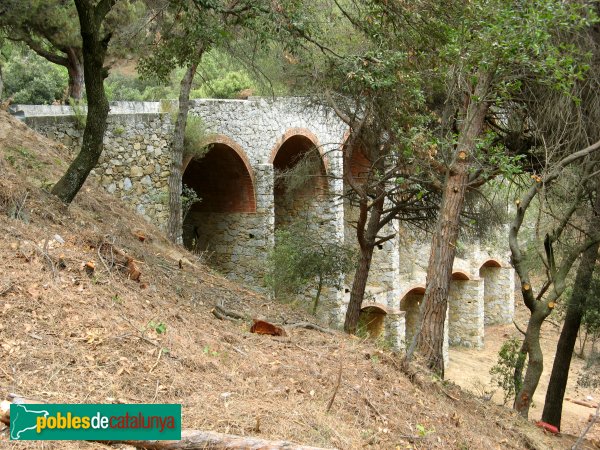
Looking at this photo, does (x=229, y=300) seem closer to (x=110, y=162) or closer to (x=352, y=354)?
(x=352, y=354)

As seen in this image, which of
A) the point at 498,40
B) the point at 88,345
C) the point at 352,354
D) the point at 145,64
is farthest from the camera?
the point at 145,64

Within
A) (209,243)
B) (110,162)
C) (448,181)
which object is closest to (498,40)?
(448,181)

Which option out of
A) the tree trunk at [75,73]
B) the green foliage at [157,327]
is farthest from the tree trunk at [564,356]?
the tree trunk at [75,73]

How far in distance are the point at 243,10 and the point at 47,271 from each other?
133 inches

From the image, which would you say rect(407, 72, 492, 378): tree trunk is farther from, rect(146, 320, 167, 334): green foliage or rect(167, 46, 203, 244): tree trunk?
rect(167, 46, 203, 244): tree trunk

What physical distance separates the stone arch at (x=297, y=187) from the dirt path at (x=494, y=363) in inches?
205

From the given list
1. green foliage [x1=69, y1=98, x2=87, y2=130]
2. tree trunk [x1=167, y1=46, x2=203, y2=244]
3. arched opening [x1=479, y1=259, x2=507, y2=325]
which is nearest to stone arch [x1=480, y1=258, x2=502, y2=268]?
arched opening [x1=479, y1=259, x2=507, y2=325]

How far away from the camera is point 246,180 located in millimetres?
15445

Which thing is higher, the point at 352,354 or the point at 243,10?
the point at 243,10

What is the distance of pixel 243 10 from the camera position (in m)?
7.28

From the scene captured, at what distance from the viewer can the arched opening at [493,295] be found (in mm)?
26391

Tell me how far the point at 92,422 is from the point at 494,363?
62.3 ft

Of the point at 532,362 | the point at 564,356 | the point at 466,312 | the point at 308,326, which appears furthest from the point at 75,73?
the point at 466,312

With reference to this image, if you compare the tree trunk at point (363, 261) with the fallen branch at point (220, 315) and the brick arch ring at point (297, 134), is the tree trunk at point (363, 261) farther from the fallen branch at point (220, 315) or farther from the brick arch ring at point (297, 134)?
the fallen branch at point (220, 315)
